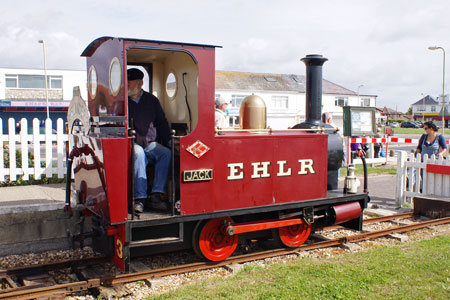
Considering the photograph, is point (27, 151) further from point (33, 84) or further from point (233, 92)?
point (233, 92)

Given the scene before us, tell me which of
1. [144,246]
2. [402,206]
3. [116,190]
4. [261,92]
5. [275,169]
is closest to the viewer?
[116,190]

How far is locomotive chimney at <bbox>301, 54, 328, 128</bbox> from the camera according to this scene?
6637mm

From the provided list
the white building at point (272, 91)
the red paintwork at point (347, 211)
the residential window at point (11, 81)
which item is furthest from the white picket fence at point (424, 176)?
the residential window at point (11, 81)

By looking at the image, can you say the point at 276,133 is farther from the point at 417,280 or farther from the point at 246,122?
the point at 417,280

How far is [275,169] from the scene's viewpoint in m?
5.62

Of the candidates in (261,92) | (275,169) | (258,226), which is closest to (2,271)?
(258,226)

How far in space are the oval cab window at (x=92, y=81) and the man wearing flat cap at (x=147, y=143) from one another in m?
0.63

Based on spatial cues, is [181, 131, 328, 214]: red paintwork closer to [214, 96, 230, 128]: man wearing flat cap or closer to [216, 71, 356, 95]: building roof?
[214, 96, 230, 128]: man wearing flat cap

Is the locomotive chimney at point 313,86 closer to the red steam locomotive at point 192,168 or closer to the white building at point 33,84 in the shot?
the red steam locomotive at point 192,168

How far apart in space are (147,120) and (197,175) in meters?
0.89

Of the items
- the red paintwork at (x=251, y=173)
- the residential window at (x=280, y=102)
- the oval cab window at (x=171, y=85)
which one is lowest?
the red paintwork at (x=251, y=173)

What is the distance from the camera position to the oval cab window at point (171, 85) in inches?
221

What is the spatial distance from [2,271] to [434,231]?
6.30 m

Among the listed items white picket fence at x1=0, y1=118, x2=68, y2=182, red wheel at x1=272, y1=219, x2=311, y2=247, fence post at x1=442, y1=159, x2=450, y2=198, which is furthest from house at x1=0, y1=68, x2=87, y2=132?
red wheel at x1=272, y1=219, x2=311, y2=247
